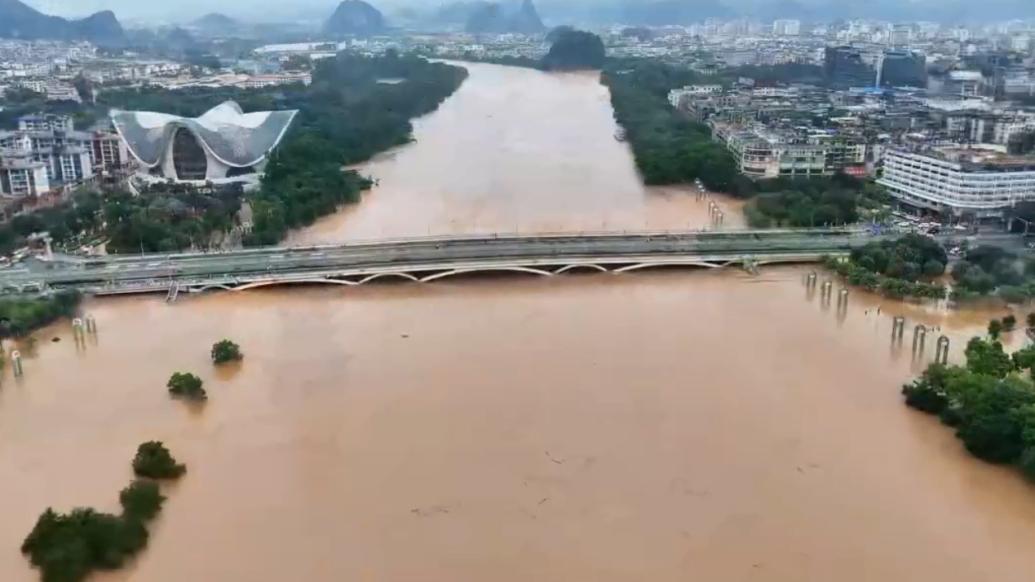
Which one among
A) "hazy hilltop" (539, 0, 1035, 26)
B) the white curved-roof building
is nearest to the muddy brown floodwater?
the white curved-roof building

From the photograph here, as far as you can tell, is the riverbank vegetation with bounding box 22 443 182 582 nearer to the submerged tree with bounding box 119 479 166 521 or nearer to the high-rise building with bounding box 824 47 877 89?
the submerged tree with bounding box 119 479 166 521

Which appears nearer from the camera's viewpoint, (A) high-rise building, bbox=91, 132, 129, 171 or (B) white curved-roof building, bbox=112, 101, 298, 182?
(B) white curved-roof building, bbox=112, 101, 298, 182

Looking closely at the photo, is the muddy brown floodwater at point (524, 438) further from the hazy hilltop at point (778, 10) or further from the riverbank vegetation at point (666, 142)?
the hazy hilltop at point (778, 10)

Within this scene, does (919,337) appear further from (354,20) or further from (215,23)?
(215,23)

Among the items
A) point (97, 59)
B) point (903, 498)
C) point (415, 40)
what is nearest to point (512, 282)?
point (903, 498)

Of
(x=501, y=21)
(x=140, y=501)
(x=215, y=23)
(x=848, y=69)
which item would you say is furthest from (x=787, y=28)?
(x=140, y=501)

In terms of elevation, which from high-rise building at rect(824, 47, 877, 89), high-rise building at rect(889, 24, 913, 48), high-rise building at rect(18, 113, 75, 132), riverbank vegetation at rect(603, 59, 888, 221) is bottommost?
riverbank vegetation at rect(603, 59, 888, 221)

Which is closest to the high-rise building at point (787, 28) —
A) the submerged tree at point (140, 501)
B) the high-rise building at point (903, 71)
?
the high-rise building at point (903, 71)

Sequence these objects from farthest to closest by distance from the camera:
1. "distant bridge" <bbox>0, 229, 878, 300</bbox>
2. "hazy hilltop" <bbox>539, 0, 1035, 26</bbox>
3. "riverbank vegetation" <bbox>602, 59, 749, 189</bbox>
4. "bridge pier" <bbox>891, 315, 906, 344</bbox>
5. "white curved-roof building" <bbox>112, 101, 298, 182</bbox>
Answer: "hazy hilltop" <bbox>539, 0, 1035, 26</bbox>
"white curved-roof building" <bbox>112, 101, 298, 182</bbox>
"riverbank vegetation" <bbox>602, 59, 749, 189</bbox>
"distant bridge" <bbox>0, 229, 878, 300</bbox>
"bridge pier" <bbox>891, 315, 906, 344</bbox>
